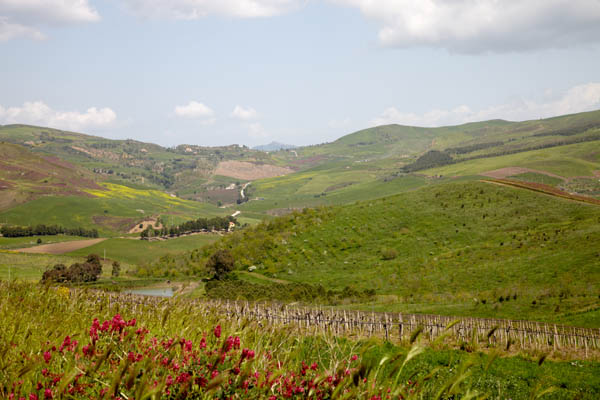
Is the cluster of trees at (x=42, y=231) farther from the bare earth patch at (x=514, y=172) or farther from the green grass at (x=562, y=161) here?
the green grass at (x=562, y=161)

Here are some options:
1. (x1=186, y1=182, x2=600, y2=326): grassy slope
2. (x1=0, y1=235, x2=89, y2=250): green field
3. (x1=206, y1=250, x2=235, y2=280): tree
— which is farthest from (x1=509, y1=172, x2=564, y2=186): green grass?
(x1=0, y1=235, x2=89, y2=250): green field

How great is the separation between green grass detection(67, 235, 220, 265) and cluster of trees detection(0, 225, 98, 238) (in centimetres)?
3335

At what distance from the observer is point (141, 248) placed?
123000mm

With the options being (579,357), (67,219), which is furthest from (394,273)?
(67,219)

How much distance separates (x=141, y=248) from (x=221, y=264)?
65.1 meters

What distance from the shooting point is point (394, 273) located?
52.2 metres

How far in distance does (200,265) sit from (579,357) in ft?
218

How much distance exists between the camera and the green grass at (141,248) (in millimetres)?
110188

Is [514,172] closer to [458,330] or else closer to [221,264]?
[221,264]

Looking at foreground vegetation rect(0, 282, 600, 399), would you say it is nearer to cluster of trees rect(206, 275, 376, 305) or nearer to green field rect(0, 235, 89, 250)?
cluster of trees rect(206, 275, 376, 305)

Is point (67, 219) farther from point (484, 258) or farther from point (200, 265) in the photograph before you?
point (484, 258)

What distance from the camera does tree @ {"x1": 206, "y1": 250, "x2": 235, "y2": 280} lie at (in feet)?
215

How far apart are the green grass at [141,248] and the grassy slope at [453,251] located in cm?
3696

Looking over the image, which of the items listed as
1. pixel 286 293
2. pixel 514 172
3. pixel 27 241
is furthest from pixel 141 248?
pixel 514 172
